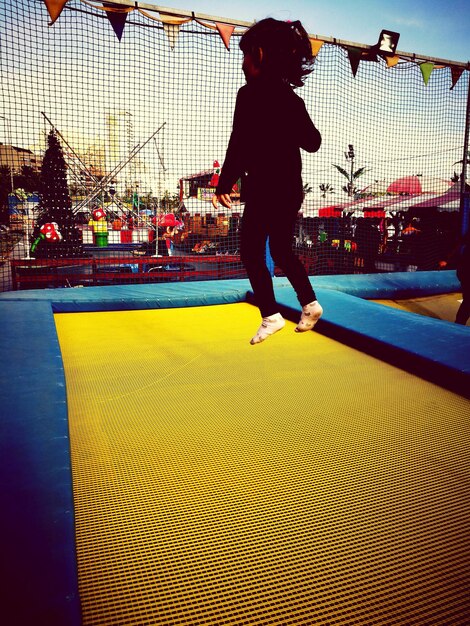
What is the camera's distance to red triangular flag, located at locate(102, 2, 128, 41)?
129 inches

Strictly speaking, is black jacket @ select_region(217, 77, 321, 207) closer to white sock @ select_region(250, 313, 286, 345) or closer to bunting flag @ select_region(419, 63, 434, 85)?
white sock @ select_region(250, 313, 286, 345)

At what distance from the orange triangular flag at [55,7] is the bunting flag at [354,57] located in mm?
2299

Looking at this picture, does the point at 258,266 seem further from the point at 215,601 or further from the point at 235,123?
the point at 215,601

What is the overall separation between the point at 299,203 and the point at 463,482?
38.7 inches

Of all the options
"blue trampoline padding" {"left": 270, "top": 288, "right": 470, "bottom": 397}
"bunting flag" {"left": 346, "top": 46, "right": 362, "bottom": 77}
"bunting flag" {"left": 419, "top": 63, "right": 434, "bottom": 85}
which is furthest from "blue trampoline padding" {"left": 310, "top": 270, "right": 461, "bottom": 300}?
"bunting flag" {"left": 419, "top": 63, "right": 434, "bottom": 85}

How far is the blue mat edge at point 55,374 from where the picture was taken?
2.34 ft

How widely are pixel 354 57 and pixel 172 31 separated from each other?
5.15ft

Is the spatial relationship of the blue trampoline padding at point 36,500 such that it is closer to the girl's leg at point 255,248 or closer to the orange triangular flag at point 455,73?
the girl's leg at point 255,248

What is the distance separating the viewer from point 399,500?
1057 millimetres

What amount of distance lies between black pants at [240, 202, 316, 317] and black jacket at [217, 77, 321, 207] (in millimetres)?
46

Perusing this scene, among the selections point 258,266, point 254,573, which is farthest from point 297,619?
point 258,266

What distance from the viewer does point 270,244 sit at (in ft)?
5.19

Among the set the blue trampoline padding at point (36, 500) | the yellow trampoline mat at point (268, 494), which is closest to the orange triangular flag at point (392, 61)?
the yellow trampoline mat at point (268, 494)

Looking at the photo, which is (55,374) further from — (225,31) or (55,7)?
(225,31)
